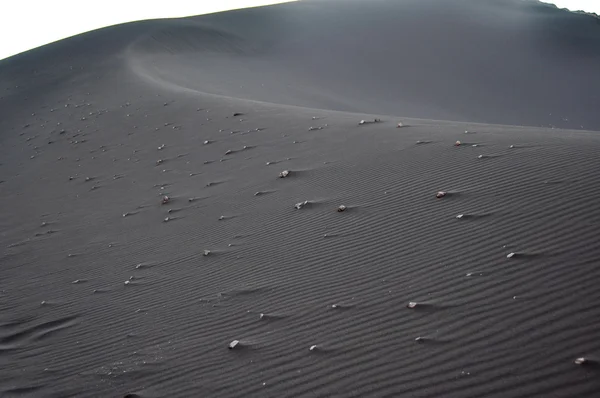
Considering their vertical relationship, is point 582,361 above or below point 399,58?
above

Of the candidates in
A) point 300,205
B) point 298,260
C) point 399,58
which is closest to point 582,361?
point 298,260

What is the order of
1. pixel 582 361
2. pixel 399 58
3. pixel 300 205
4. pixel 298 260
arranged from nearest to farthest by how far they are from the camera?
pixel 582 361, pixel 298 260, pixel 300 205, pixel 399 58

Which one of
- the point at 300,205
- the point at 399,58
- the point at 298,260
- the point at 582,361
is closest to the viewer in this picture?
the point at 582,361

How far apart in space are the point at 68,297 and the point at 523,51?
28.0m

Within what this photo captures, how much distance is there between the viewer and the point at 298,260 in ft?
17.6

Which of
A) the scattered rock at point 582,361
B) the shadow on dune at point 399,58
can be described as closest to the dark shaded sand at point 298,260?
the scattered rock at point 582,361

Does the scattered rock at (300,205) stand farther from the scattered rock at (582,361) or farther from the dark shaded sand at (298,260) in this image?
the scattered rock at (582,361)

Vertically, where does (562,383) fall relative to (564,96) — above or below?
above

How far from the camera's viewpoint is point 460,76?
2598 cm

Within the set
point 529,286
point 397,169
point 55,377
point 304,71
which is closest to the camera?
point 529,286

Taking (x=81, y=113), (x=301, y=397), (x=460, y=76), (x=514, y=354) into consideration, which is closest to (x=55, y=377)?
(x=301, y=397)

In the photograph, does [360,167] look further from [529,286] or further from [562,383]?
[562,383]

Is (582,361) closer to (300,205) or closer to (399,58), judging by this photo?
(300,205)

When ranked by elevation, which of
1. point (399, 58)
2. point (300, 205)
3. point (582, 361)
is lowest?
point (399, 58)
